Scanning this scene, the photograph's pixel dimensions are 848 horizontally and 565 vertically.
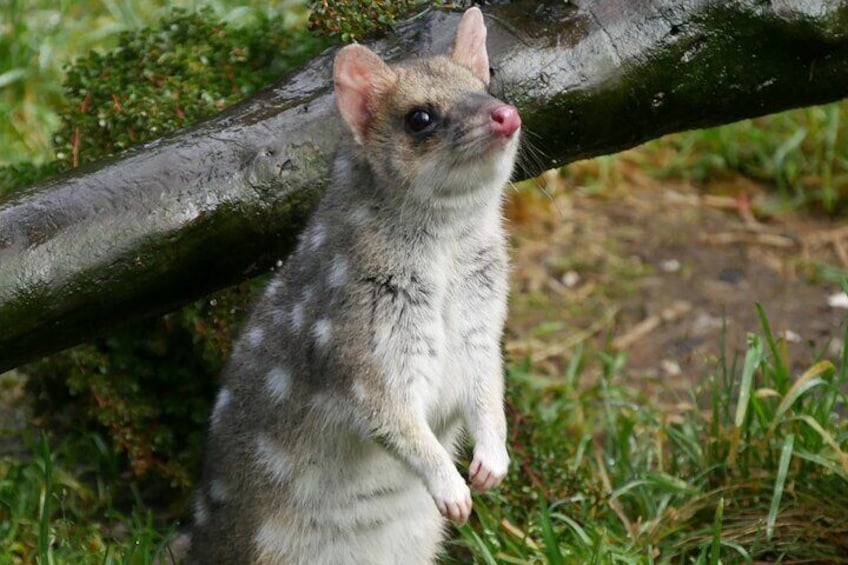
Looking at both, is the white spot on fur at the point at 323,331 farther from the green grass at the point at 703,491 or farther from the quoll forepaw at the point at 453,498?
the green grass at the point at 703,491

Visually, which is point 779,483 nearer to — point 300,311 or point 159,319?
point 300,311

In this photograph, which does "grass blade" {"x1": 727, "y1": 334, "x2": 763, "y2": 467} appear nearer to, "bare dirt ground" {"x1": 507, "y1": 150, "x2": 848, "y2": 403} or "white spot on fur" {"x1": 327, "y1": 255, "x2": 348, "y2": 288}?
"bare dirt ground" {"x1": 507, "y1": 150, "x2": 848, "y2": 403}

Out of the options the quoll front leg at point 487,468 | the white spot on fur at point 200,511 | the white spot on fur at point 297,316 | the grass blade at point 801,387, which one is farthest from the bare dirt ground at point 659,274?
the white spot on fur at point 297,316

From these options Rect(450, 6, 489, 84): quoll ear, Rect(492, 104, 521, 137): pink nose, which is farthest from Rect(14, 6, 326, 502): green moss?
Rect(492, 104, 521, 137): pink nose

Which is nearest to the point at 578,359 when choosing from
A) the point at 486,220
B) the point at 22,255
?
the point at 486,220

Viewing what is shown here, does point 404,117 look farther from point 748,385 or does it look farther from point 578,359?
point 578,359

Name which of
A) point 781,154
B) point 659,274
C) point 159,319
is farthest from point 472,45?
point 781,154
